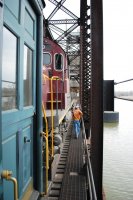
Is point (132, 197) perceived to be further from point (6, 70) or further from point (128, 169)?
point (6, 70)

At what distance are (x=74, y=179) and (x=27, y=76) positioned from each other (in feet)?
11.7

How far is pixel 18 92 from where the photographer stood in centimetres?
295

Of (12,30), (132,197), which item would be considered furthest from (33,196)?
(132,197)

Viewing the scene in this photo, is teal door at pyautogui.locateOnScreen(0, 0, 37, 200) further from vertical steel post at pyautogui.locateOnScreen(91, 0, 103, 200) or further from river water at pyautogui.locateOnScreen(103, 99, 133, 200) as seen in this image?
river water at pyautogui.locateOnScreen(103, 99, 133, 200)

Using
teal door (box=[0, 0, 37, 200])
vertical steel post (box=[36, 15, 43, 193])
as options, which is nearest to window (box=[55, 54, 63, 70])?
vertical steel post (box=[36, 15, 43, 193])

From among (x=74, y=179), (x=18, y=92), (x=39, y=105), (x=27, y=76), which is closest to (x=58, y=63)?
(x=74, y=179)

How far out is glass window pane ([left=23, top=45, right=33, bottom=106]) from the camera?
11.3 feet

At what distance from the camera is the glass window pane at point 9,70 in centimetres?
249

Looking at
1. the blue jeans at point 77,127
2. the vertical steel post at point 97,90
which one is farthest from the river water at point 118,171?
the vertical steel post at point 97,90

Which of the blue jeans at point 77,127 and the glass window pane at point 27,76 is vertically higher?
the glass window pane at point 27,76

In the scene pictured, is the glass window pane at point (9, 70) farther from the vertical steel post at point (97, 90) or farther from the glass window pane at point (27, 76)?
the vertical steel post at point (97, 90)

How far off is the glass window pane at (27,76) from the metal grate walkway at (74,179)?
2.32 meters

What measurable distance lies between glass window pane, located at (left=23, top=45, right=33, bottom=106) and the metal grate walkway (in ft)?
7.61

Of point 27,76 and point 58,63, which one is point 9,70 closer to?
point 27,76
